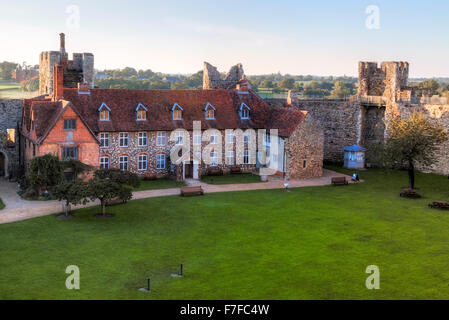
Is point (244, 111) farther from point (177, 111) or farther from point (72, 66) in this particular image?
point (72, 66)

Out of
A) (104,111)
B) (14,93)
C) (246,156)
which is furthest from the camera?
(14,93)

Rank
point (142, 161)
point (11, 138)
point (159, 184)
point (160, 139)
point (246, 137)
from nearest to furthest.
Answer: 1. point (159, 184)
2. point (142, 161)
3. point (160, 139)
4. point (11, 138)
5. point (246, 137)

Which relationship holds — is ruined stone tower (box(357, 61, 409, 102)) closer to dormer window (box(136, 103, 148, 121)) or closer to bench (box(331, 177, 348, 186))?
bench (box(331, 177, 348, 186))

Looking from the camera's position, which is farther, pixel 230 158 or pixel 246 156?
pixel 246 156

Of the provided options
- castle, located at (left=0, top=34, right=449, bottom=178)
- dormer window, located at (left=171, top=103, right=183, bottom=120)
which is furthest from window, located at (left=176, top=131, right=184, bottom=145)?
dormer window, located at (left=171, top=103, right=183, bottom=120)

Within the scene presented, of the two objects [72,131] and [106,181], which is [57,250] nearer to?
[106,181]

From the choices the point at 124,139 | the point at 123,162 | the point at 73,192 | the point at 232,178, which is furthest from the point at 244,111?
the point at 73,192
